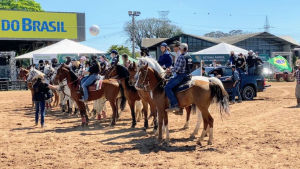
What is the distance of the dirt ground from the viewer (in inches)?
Answer: 289

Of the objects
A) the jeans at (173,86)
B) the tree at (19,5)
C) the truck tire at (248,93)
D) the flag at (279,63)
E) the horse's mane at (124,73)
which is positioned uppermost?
the tree at (19,5)

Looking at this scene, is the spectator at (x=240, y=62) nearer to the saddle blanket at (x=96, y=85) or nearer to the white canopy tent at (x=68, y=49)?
the saddle blanket at (x=96, y=85)

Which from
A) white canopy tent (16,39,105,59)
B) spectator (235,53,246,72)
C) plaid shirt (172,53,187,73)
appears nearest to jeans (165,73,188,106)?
plaid shirt (172,53,187,73)

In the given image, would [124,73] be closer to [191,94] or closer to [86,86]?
[86,86]

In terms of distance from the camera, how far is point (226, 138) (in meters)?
9.55

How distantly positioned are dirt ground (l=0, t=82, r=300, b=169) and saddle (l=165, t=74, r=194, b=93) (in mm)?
1392

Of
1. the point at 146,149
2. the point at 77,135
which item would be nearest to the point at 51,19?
the point at 77,135

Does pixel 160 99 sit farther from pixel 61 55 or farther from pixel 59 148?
pixel 61 55

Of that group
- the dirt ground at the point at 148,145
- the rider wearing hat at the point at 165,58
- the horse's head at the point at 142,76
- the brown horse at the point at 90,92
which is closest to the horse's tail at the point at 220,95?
the dirt ground at the point at 148,145

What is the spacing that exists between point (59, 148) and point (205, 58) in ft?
80.0

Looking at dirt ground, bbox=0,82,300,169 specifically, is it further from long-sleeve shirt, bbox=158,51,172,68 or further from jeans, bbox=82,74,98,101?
long-sleeve shirt, bbox=158,51,172,68

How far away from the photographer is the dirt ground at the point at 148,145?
24.1 ft

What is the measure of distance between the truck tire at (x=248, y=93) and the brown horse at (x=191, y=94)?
10.6 metres

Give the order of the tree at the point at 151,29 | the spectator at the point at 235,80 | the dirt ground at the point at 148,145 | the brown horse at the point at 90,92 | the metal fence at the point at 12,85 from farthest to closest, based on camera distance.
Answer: the tree at the point at 151,29
the metal fence at the point at 12,85
the spectator at the point at 235,80
the brown horse at the point at 90,92
the dirt ground at the point at 148,145
